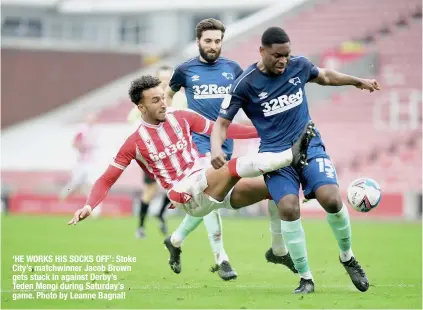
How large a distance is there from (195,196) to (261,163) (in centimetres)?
78

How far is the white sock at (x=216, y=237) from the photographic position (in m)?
10.1

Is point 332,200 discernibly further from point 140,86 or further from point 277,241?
point 140,86

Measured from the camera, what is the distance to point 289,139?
8586 millimetres

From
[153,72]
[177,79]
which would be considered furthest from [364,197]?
[153,72]

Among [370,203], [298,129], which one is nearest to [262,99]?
[298,129]

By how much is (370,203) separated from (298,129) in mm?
953

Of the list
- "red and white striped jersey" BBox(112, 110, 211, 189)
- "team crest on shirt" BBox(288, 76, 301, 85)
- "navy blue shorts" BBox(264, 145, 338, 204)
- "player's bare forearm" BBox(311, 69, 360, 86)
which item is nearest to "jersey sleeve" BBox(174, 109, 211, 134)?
"red and white striped jersey" BBox(112, 110, 211, 189)

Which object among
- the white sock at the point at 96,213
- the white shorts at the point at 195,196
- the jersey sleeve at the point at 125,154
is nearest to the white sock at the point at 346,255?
the white shorts at the point at 195,196

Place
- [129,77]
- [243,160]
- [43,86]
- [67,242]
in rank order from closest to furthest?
[243,160]
[67,242]
[129,77]
[43,86]

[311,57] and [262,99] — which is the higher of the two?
[311,57]

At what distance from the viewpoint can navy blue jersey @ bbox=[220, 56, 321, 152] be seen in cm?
851

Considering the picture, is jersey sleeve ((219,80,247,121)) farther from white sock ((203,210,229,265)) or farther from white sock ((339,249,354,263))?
white sock ((203,210,229,265))

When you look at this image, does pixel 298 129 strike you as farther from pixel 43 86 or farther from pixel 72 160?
pixel 43 86

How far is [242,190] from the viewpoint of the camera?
886 centimetres
